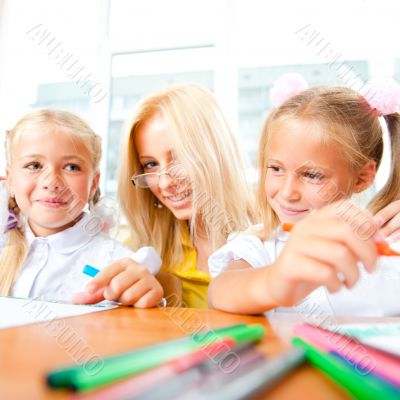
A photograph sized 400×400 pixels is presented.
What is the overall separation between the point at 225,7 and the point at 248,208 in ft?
5.70

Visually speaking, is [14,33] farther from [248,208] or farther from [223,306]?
[223,306]

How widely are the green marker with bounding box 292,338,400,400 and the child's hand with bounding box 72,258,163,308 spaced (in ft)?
1.13

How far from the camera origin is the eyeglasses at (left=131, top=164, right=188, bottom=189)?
3.35 feet

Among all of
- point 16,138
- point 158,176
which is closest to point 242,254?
point 158,176

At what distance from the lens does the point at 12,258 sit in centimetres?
96

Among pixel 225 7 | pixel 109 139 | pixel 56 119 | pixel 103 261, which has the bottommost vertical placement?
pixel 103 261

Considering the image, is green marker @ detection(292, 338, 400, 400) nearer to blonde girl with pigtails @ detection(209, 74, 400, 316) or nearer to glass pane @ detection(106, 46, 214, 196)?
blonde girl with pigtails @ detection(209, 74, 400, 316)

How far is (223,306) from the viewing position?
20.5 inches

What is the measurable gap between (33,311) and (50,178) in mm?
568

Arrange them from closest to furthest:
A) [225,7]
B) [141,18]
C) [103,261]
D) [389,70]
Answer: [103,261] → [389,70] → [225,7] → [141,18]

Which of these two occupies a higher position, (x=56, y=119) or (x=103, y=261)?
(x=56, y=119)

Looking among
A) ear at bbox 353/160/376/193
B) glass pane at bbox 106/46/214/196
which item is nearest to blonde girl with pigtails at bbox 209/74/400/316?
ear at bbox 353/160/376/193

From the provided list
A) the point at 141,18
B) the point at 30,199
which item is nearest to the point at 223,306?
the point at 30,199

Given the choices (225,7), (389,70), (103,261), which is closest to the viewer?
(103,261)
